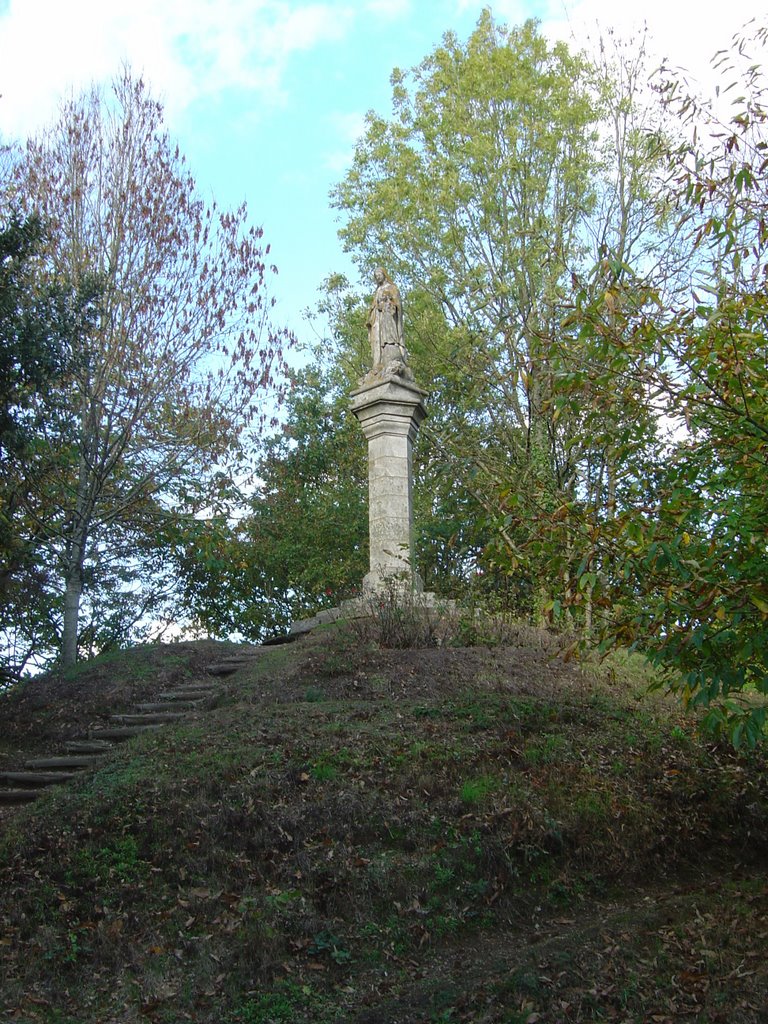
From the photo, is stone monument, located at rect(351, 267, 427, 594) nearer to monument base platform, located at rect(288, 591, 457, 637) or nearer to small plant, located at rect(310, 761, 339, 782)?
monument base platform, located at rect(288, 591, 457, 637)

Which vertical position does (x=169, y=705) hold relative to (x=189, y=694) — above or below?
below

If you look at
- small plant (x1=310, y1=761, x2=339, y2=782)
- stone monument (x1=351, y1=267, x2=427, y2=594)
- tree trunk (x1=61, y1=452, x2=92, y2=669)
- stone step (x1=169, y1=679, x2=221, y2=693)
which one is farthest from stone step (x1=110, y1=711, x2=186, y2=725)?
tree trunk (x1=61, y1=452, x2=92, y2=669)

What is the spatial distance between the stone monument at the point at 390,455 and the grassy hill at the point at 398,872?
13.6 feet

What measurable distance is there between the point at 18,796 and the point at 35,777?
333 mm

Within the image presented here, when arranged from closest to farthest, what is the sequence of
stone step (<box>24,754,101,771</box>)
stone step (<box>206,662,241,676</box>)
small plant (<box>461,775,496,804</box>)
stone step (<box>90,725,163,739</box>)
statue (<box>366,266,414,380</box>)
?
small plant (<box>461,775,496,804</box>) → stone step (<box>24,754,101,771</box>) → stone step (<box>90,725,163,739</box>) → stone step (<box>206,662,241,676</box>) → statue (<box>366,266,414,380</box>)

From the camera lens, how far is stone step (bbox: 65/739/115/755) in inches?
383

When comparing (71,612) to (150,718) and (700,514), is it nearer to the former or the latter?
(150,718)

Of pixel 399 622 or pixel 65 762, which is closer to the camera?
pixel 65 762

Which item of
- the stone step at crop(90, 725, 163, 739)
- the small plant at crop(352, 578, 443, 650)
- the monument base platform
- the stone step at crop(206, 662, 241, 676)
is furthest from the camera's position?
the monument base platform

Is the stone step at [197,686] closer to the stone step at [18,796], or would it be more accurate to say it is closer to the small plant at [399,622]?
the small plant at [399,622]

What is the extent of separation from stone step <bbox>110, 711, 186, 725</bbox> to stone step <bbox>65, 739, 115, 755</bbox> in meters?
0.53

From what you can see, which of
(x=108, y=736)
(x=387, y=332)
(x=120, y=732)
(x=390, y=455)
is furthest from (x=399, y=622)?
(x=387, y=332)

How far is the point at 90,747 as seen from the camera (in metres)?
9.81

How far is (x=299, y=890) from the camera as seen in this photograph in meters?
6.39
